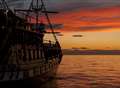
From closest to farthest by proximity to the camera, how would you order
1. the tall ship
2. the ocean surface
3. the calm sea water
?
1. the tall ship
2. the ocean surface
3. the calm sea water

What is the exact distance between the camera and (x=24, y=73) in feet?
113

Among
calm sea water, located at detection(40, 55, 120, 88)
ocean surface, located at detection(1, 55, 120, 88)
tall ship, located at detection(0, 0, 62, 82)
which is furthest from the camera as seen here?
calm sea water, located at detection(40, 55, 120, 88)

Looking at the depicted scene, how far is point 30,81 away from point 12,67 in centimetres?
353

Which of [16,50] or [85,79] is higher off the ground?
[16,50]

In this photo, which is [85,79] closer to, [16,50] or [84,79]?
[84,79]

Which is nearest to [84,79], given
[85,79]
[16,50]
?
[85,79]

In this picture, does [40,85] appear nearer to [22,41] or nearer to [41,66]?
[41,66]

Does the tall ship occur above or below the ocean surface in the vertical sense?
above

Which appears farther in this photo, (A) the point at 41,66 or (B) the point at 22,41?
(A) the point at 41,66

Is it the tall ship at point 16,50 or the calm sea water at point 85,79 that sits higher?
the tall ship at point 16,50

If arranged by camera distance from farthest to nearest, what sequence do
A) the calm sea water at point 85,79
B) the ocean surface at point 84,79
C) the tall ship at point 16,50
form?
the calm sea water at point 85,79
the ocean surface at point 84,79
the tall ship at point 16,50

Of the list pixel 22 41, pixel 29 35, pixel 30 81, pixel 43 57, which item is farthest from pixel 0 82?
pixel 43 57

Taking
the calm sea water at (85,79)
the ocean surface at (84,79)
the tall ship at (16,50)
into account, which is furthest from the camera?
the calm sea water at (85,79)

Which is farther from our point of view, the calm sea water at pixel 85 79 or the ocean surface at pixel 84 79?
the calm sea water at pixel 85 79
